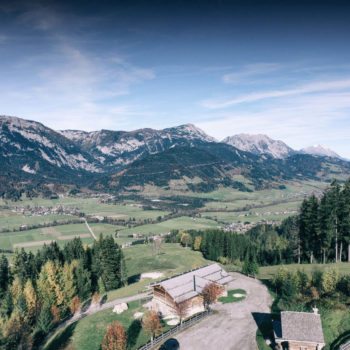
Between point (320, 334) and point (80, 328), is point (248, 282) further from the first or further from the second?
point (80, 328)

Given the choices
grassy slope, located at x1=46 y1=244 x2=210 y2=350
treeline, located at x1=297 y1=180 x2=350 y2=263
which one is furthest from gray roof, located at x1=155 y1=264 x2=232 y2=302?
treeline, located at x1=297 y1=180 x2=350 y2=263

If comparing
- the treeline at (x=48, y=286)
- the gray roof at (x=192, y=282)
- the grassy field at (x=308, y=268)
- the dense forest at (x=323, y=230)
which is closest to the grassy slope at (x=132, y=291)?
the treeline at (x=48, y=286)

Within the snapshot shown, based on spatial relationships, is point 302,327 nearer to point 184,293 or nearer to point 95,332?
point 184,293

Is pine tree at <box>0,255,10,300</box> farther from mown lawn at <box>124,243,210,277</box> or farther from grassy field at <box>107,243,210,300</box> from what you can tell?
mown lawn at <box>124,243,210,277</box>

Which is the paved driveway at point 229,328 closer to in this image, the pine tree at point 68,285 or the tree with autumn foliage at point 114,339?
the tree with autumn foliage at point 114,339

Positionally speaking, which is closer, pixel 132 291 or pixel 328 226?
pixel 132 291

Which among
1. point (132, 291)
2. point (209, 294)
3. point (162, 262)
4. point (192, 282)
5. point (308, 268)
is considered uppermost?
point (209, 294)

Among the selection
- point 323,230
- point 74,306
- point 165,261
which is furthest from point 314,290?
point 165,261
